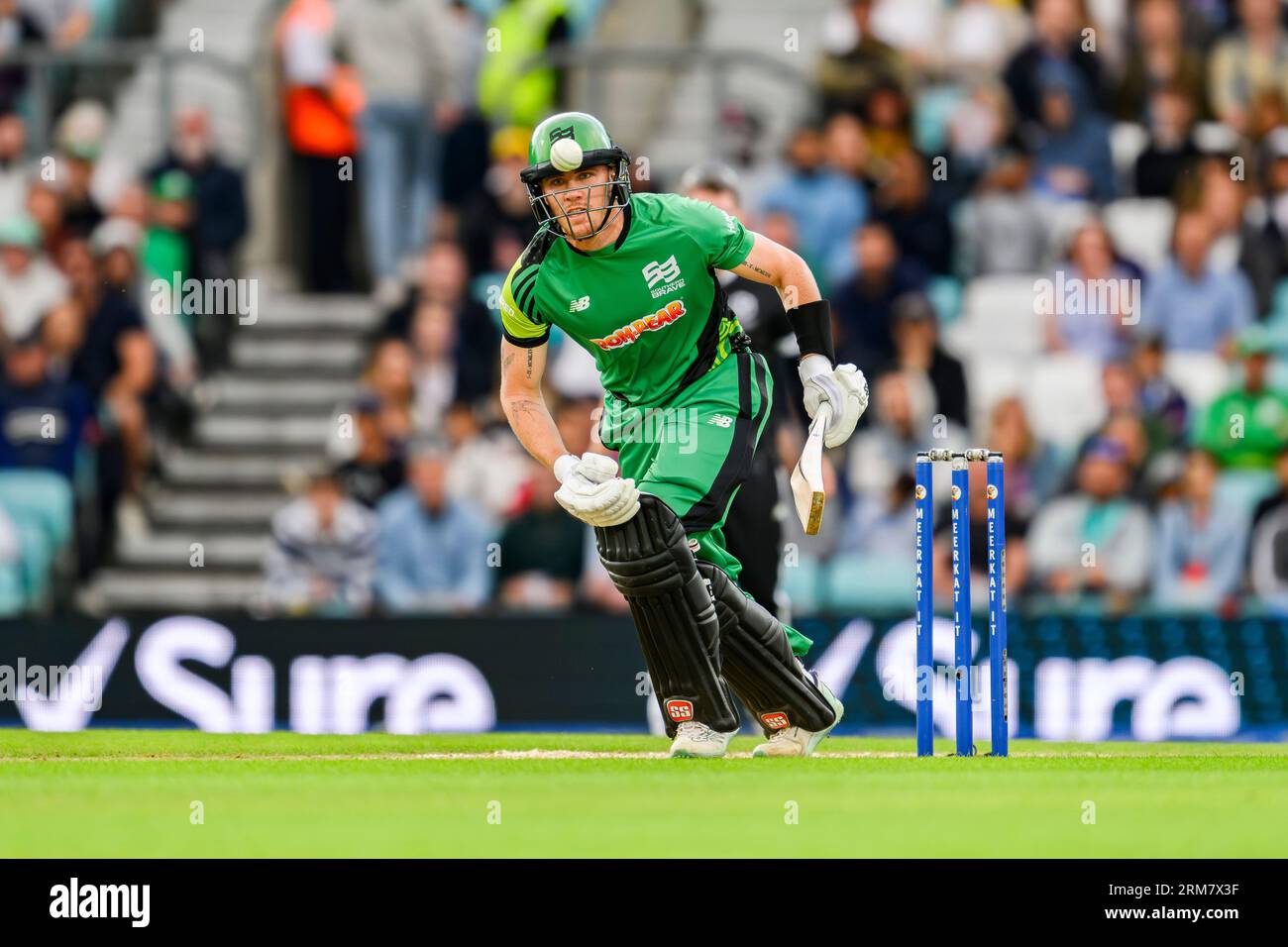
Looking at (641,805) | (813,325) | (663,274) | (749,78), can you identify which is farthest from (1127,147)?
(641,805)

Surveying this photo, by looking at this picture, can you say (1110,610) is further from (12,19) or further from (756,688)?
(12,19)

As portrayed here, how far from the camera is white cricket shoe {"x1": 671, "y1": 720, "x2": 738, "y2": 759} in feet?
28.6

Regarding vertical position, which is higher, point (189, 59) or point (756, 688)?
point (189, 59)

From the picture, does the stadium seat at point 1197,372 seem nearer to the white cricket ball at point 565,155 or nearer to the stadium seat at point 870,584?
the stadium seat at point 870,584

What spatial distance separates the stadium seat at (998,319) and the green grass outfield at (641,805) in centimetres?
663

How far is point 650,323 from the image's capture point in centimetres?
869

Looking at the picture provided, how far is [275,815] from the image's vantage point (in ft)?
22.8

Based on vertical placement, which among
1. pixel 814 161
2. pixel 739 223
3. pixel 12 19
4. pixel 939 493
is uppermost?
pixel 12 19

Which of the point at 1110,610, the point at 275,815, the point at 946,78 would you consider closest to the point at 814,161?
the point at 946,78

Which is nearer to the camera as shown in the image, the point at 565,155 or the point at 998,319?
the point at 565,155

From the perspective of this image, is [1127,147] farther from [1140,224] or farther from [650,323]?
[650,323]

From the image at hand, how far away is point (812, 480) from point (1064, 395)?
24.2ft

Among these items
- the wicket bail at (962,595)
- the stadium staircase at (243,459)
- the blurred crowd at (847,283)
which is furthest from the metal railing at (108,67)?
the wicket bail at (962,595)
